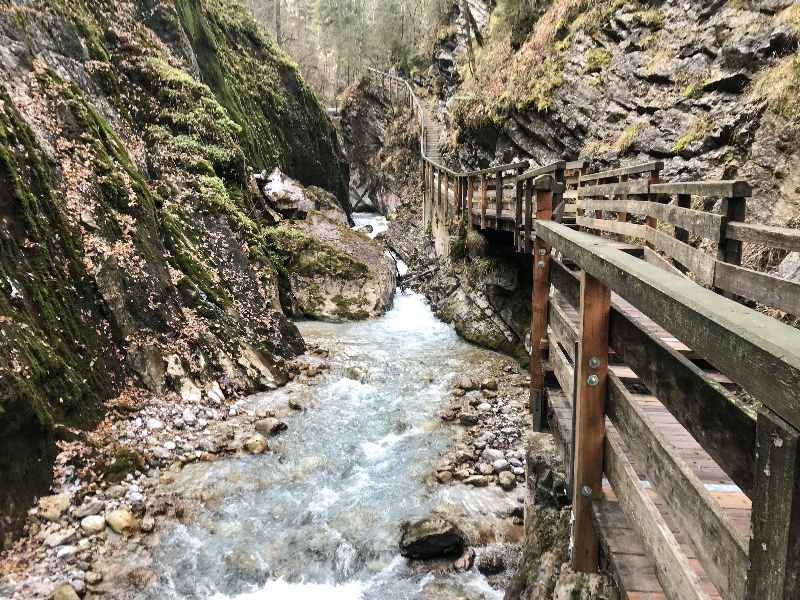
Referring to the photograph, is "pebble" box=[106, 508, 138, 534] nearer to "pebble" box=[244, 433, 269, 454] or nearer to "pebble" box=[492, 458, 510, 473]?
"pebble" box=[244, 433, 269, 454]

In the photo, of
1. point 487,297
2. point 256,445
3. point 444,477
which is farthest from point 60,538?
point 487,297

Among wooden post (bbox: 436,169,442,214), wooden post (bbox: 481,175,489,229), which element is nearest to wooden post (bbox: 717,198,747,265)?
wooden post (bbox: 481,175,489,229)

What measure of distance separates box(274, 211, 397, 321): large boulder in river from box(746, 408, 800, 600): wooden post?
12.5 m

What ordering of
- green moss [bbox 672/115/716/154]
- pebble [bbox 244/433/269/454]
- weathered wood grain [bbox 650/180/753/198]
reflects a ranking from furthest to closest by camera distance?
green moss [bbox 672/115/716/154], pebble [bbox 244/433/269/454], weathered wood grain [bbox 650/180/753/198]

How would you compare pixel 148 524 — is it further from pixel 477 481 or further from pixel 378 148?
pixel 378 148

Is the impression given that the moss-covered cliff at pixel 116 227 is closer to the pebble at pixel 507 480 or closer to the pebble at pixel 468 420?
the pebble at pixel 468 420

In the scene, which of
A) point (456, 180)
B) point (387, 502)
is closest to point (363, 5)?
point (456, 180)

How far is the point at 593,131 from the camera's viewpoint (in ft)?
43.5

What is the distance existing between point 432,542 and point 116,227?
648cm

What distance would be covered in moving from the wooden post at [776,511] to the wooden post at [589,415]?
1.27 metres

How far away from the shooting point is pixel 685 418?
1688 mm

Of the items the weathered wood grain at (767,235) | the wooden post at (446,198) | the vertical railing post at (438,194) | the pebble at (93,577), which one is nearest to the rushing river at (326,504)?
the pebble at (93,577)

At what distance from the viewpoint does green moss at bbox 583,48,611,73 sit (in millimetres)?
13734

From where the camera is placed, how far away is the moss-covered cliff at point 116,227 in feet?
19.6
